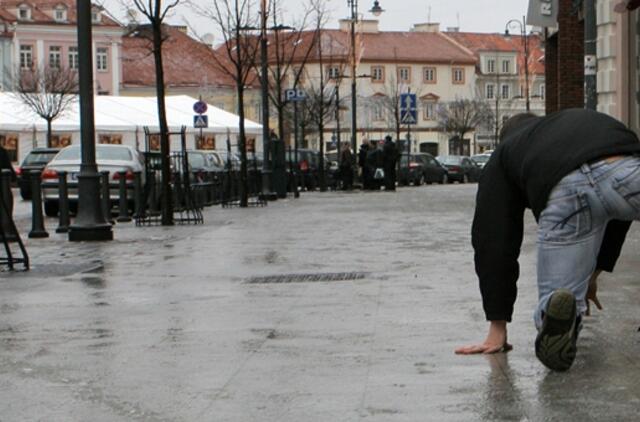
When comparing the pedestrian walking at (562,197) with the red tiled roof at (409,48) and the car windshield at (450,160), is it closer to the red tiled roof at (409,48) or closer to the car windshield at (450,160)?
the car windshield at (450,160)

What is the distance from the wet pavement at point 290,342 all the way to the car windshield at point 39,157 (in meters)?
29.5

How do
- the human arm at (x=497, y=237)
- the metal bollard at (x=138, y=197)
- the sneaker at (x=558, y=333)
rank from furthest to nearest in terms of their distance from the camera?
the metal bollard at (x=138, y=197) < the human arm at (x=497, y=237) < the sneaker at (x=558, y=333)

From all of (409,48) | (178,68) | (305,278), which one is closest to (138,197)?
(305,278)

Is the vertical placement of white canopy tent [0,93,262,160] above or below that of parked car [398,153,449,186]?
above

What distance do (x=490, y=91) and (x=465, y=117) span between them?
13.7 metres

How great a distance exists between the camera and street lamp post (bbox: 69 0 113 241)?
63.1ft

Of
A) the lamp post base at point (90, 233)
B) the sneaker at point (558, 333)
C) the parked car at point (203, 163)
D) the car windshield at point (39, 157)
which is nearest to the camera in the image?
the sneaker at point (558, 333)

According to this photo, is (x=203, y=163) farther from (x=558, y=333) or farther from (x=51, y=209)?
(x=558, y=333)

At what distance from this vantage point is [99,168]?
28734 mm

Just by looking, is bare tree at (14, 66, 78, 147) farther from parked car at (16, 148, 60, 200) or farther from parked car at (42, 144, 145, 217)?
parked car at (42, 144, 145, 217)

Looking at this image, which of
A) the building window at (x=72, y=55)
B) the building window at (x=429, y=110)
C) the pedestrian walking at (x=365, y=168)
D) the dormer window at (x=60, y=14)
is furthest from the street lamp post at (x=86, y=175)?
the building window at (x=429, y=110)

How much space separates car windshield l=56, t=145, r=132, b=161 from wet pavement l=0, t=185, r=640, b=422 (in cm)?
1339

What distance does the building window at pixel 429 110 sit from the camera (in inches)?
4998

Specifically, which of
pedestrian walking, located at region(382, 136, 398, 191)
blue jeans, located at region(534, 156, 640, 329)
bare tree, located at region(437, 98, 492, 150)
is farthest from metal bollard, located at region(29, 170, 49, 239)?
bare tree, located at region(437, 98, 492, 150)
